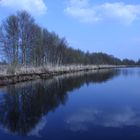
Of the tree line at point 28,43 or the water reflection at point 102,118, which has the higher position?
the tree line at point 28,43

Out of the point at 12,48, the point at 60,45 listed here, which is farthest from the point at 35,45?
the point at 60,45

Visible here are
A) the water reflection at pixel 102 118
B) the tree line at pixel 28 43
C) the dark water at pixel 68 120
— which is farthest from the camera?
the tree line at pixel 28 43

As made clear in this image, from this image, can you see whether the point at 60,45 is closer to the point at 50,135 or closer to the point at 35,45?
the point at 35,45

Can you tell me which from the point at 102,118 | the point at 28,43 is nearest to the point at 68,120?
the point at 102,118

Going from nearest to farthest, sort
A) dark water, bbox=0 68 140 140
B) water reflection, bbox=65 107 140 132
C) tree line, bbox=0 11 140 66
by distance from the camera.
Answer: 1. dark water, bbox=0 68 140 140
2. water reflection, bbox=65 107 140 132
3. tree line, bbox=0 11 140 66

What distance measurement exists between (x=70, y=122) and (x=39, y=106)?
12.5 ft

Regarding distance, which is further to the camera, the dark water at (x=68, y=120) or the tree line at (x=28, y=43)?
the tree line at (x=28, y=43)

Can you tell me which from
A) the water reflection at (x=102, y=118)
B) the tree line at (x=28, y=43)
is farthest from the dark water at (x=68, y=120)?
the tree line at (x=28, y=43)

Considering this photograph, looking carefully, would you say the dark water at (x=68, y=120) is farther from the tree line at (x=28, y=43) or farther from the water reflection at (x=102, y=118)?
the tree line at (x=28, y=43)

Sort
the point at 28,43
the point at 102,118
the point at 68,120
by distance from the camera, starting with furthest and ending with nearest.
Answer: the point at 28,43, the point at 102,118, the point at 68,120

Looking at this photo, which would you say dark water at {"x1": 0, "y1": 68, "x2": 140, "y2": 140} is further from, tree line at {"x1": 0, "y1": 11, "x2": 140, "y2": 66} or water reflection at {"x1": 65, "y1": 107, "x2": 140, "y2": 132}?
tree line at {"x1": 0, "y1": 11, "x2": 140, "y2": 66}

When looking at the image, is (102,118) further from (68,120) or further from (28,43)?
(28,43)

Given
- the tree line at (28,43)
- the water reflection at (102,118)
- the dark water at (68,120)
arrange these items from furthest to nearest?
the tree line at (28,43), the water reflection at (102,118), the dark water at (68,120)

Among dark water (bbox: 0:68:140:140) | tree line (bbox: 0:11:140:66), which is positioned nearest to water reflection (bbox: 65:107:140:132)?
dark water (bbox: 0:68:140:140)
